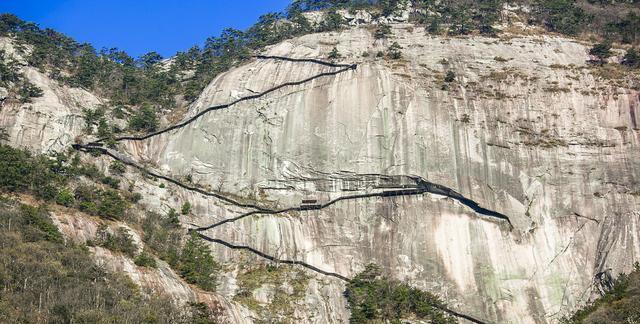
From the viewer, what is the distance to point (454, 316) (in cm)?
4666

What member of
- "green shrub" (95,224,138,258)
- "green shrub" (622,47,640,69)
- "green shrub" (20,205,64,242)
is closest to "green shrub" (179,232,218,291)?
"green shrub" (95,224,138,258)

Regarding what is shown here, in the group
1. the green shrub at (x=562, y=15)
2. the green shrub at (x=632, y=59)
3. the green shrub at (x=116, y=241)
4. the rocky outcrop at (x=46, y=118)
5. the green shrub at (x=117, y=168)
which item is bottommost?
the green shrub at (x=116, y=241)

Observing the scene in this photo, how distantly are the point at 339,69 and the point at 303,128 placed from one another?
5.99 metres

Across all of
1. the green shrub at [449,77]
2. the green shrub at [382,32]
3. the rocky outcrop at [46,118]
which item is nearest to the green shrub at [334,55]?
the green shrub at [382,32]

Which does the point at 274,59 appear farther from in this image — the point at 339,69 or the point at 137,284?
the point at 137,284

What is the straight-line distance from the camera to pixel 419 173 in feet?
169

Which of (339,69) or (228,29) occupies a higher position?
(228,29)

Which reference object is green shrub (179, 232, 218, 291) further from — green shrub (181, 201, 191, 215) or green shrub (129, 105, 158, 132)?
green shrub (129, 105, 158, 132)

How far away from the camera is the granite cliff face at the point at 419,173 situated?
4806 centimetres

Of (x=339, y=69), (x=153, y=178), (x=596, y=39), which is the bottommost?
(x=153, y=178)

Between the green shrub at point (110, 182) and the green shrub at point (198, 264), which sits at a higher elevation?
the green shrub at point (110, 182)

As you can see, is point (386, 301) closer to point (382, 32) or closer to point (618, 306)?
point (618, 306)

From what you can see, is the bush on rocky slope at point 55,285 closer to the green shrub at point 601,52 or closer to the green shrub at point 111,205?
the green shrub at point 111,205

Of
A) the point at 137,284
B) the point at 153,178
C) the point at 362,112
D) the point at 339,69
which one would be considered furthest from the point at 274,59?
the point at 137,284
